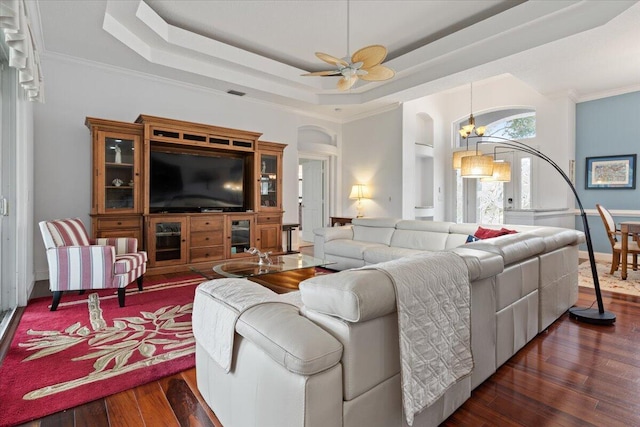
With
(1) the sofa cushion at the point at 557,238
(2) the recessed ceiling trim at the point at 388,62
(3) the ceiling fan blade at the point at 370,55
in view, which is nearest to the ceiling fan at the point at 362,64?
(3) the ceiling fan blade at the point at 370,55

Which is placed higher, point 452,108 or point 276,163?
point 452,108

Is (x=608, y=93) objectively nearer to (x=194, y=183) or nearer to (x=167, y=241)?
(x=194, y=183)

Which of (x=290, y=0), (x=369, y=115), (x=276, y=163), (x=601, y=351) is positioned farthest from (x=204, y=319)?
(x=369, y=115)

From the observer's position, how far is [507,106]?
6820mm

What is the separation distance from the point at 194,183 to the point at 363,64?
125 inches

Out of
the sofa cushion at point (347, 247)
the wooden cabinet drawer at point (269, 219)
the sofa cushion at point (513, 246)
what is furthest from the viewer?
the wooden cabinet drawer at point (269, 219)

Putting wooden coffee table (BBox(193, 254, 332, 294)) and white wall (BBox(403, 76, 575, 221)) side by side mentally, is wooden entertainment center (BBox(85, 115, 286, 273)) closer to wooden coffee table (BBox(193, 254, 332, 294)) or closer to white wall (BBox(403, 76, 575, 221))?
wooden coffee table (BBox(193, 254, 332, 294))

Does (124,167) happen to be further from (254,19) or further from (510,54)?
(510,54)

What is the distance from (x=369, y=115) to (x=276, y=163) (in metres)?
2.48

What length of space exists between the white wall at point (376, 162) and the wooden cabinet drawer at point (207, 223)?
11.1 feet

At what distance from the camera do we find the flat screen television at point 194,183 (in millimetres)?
4762

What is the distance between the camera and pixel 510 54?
4168 mm

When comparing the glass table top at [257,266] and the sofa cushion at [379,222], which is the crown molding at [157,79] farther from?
the glass table top at [257,266]

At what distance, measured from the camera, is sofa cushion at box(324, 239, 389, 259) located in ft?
14.4
